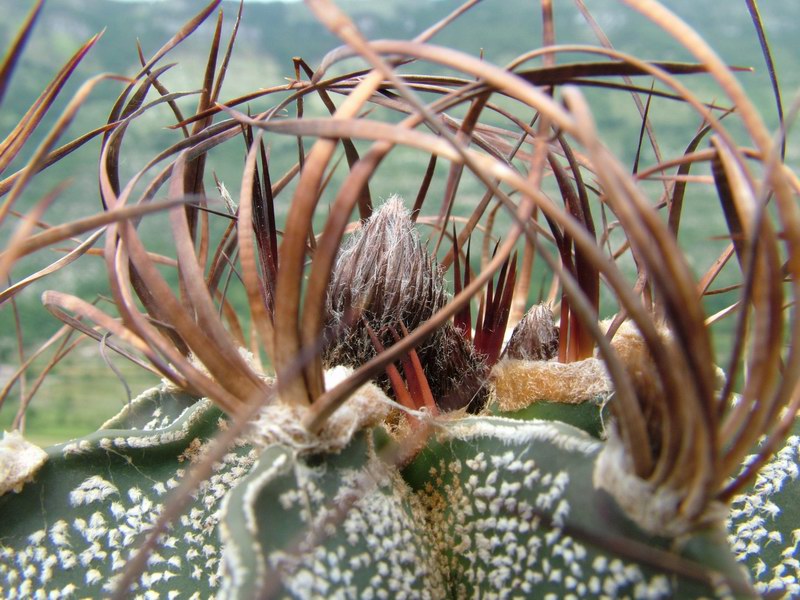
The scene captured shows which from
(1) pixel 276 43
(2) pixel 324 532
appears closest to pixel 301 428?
(2) pixel 324 532

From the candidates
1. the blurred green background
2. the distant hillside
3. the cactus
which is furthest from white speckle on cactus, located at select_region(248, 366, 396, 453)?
the distant hillside

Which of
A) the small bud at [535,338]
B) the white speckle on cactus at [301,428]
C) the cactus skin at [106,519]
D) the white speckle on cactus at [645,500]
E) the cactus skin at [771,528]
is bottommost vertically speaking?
the cactus skin at [771,528]

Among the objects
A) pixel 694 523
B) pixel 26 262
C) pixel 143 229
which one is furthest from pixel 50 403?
pixel 694 523

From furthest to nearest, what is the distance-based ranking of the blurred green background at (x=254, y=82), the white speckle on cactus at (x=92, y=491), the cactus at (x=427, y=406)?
the blurred green background at (x=254, y=82)
the white speckle on cactus at (x=92, y=491)
the cactus at (x=427, y=406)

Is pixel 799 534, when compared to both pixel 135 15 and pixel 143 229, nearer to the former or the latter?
pixel 143 229

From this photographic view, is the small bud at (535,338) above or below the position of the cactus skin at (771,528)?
above

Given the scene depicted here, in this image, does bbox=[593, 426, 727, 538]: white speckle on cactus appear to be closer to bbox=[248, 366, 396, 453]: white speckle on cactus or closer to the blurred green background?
bbox=[248, 366, 396, 453]: white speckle on cactus

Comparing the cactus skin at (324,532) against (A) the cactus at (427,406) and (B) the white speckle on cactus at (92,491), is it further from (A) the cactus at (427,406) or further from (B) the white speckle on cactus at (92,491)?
(B) the white speckle on cactus at (92,491)

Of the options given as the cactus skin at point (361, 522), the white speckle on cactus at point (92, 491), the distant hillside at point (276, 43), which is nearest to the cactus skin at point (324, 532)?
the cactus skin at point (361, 522)
